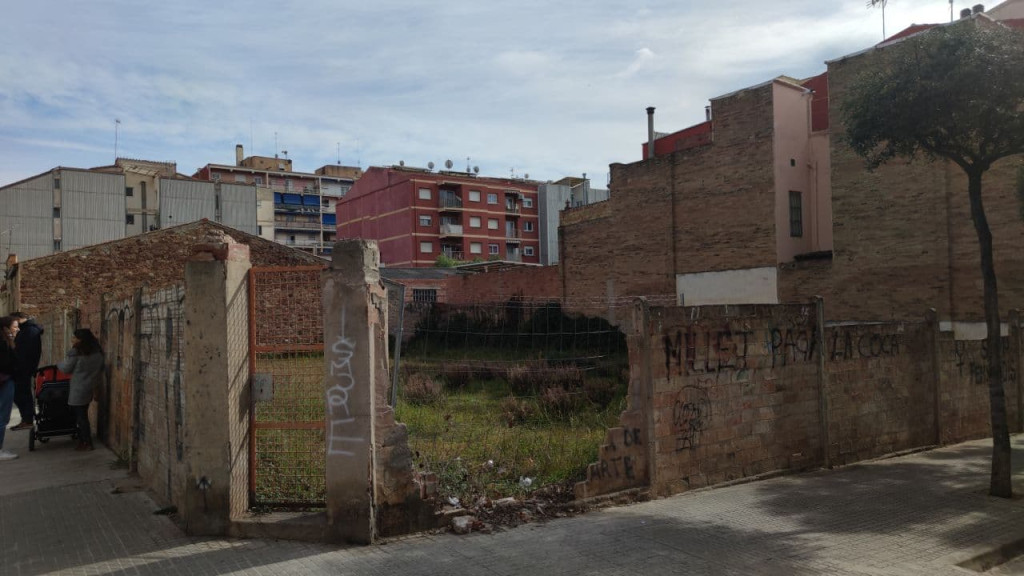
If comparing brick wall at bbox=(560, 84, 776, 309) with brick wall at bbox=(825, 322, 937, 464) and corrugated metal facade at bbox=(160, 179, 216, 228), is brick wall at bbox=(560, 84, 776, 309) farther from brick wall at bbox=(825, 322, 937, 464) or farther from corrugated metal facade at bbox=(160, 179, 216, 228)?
corrugated metal facade at bbox=(160, 179, 216, 228)

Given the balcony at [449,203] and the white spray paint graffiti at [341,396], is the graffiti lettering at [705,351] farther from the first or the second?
the balcony at [449,203]

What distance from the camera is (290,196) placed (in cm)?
7619

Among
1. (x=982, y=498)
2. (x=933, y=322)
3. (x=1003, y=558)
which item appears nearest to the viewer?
(x=1003, y=558)

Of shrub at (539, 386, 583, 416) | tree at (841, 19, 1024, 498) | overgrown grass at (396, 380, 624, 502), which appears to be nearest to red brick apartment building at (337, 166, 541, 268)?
overgrown grass at (396, 380, 624, 502)

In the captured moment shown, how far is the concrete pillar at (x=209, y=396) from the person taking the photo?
5.85m

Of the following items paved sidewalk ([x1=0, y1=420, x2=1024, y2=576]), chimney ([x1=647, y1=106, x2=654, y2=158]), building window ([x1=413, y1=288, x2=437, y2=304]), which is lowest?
paved sidewalk ([x1=0, y1=420, x2=1024, y2=576])

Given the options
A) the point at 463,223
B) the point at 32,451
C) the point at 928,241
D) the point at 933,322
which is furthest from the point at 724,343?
the point at 463,223

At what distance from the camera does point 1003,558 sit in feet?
20.9

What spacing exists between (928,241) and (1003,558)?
52.9 ft

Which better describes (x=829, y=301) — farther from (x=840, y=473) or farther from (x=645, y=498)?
(x=645, y=498)

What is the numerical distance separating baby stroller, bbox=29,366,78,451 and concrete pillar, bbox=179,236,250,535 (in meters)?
5.73

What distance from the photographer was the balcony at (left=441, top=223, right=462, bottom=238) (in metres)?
61.7

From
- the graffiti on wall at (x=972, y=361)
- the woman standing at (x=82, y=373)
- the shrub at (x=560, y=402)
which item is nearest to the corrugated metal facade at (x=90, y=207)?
the woman standing at (x=82, y=373)

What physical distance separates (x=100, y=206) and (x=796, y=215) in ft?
175
